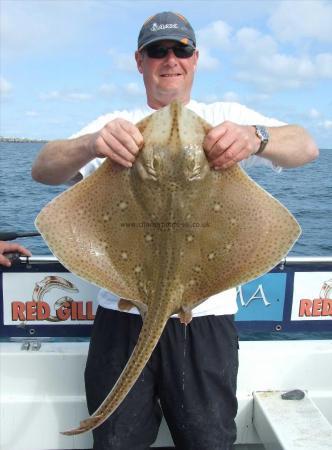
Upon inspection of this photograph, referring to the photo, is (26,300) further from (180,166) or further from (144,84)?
(180,166)

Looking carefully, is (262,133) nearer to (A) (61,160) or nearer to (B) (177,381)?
(A) (61,160)

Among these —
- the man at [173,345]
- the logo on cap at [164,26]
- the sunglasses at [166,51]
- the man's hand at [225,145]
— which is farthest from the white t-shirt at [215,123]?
the man's hand at [225,145]

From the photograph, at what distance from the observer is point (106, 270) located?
2367 mm

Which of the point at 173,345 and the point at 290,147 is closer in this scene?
the point at 290,147

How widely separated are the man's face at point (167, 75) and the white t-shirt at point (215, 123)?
0.39 feet

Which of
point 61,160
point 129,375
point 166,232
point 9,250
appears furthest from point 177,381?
point 9,250

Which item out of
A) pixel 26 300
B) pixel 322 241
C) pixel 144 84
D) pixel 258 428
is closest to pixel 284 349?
pixel 258 428

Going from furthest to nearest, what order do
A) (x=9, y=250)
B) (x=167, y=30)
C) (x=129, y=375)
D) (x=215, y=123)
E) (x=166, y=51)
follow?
(x=9, y=250)
(x=215, y=123)
(x=166, y=51)
(x=167, y=30)
(x=129, y=375)

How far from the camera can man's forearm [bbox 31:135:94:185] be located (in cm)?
261

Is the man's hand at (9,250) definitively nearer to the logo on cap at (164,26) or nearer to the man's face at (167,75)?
the man's face at (167,75)

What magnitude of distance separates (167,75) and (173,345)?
1.65 m

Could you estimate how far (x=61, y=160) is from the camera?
2754 mm

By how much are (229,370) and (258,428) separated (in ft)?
3.67

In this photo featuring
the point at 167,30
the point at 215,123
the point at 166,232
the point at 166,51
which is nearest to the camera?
the point at 166,232
